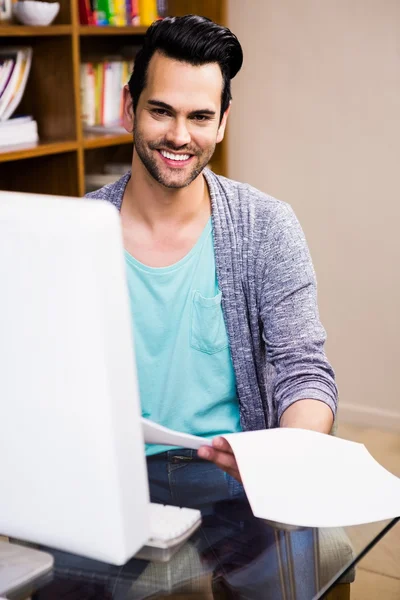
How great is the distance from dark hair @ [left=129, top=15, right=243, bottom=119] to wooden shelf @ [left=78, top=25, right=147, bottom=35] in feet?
3.96

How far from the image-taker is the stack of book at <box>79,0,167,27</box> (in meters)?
2.91

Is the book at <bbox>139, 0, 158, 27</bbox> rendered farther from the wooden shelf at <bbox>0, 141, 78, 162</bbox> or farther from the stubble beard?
the stubble beard

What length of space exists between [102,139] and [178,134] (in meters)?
1.37

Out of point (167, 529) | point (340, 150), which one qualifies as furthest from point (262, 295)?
point (340, 150)

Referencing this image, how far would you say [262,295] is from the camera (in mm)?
1619

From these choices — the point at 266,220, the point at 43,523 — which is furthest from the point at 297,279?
the point at 43,523

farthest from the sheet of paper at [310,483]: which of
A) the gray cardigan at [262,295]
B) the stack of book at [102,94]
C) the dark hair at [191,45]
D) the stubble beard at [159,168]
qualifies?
the stack of book at [102,94]

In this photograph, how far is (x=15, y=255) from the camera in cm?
75

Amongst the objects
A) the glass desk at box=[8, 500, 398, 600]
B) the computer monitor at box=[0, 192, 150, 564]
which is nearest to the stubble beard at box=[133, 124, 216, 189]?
the glass desk at box=[8, 500, 398, 600]

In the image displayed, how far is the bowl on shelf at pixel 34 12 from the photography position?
2.59 m

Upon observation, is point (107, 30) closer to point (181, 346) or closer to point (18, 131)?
point (18, 131)

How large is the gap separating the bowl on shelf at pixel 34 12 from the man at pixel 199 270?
1054mm

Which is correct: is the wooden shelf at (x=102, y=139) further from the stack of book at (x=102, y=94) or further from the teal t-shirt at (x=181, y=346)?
the teal t-shirt at (x=181, y=346)

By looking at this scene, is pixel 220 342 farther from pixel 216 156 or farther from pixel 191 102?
pixel 216 156
